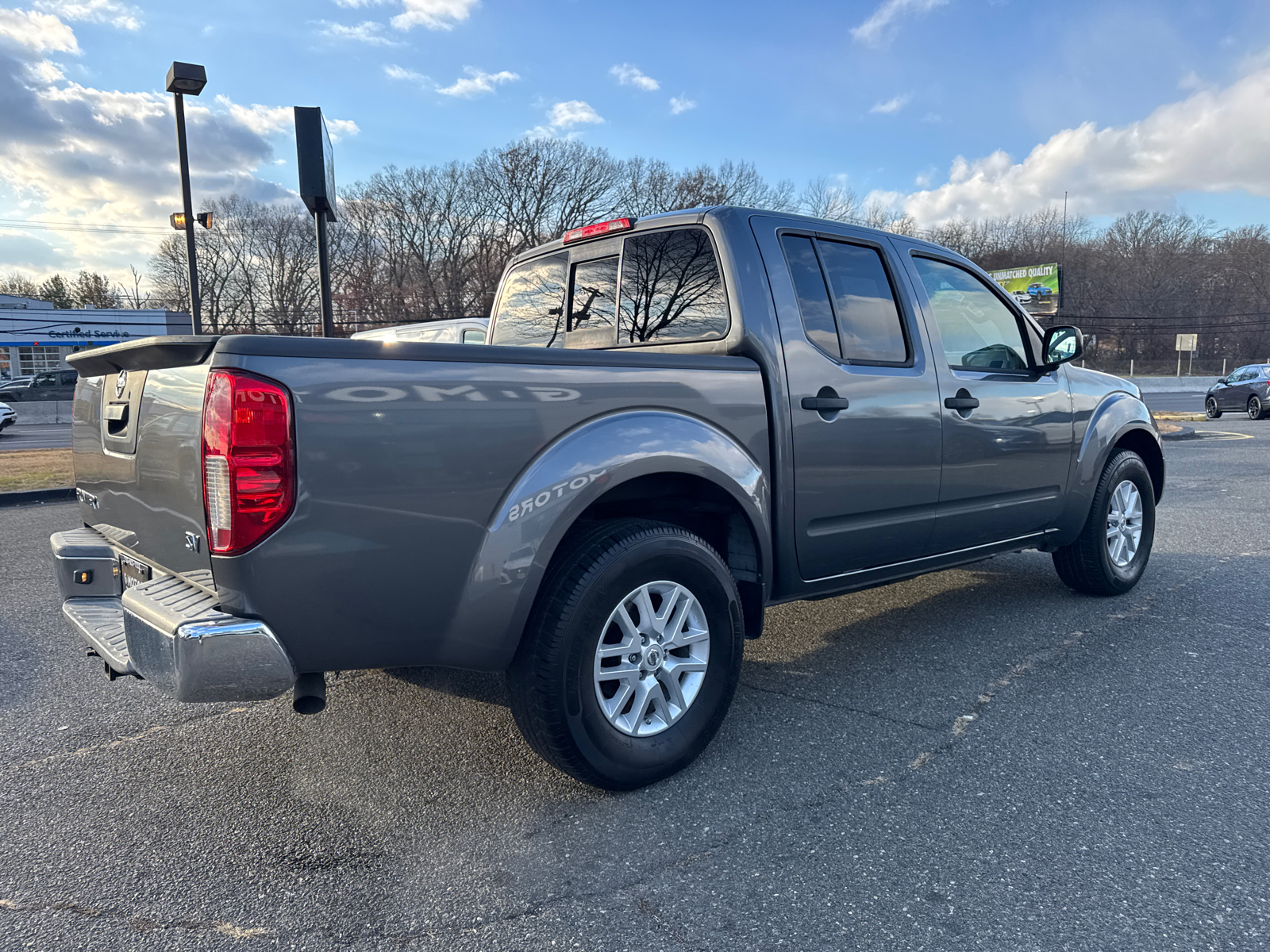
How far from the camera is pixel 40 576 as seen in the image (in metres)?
5.75

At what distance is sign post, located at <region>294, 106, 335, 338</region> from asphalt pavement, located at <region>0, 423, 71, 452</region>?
11.6 m

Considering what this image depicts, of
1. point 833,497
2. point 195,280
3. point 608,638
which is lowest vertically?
point 608,638

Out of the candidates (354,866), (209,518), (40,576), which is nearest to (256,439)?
Answer: (209,518)

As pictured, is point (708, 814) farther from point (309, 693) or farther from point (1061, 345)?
point (1061, 345)

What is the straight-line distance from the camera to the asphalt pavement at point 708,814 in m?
2.08

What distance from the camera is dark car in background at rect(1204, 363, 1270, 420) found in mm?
22906

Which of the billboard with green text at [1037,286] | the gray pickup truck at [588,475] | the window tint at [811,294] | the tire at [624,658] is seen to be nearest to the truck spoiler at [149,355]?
the gray pickup truck at [588,475]

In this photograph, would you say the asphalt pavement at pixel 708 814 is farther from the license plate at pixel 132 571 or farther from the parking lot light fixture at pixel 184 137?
the parking lot light fixture at pixel 184 137

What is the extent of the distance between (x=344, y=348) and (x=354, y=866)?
1422 mm

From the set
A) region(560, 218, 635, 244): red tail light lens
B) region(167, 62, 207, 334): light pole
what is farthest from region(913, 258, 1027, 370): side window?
region(167, 62, 207, 334): light pole

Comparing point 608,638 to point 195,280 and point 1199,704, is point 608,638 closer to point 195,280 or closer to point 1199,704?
point 1199,704

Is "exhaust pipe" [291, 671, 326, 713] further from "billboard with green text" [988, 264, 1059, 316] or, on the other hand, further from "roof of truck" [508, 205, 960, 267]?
"billboard with green text" [988, 264, 1059, 316]

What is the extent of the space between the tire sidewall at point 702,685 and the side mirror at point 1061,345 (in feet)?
8.21

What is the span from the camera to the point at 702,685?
2.93 metres
